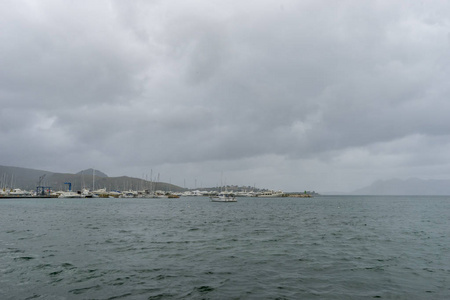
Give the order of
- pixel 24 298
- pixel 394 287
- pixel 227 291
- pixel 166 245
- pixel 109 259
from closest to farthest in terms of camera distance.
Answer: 1. pixel 24 298
2. pixel 227 291
3. pixel 394 287
4. pixel 109 259
5. pixel 166 245

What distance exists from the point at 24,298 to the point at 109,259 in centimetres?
986

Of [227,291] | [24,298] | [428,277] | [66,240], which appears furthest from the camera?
[66,240]

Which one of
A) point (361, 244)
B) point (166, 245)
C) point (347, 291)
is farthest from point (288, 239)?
point (347, 291)

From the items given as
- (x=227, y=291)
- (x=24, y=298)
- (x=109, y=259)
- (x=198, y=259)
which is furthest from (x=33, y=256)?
(x=227, y=291)

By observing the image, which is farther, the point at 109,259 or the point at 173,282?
the point at 109,259

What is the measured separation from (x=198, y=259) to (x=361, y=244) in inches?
792

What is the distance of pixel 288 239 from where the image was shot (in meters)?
37.5

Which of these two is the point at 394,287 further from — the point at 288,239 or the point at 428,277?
the point at 288,239

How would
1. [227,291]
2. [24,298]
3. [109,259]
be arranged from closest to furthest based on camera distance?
[24,298] < [227,291] < [109,259]

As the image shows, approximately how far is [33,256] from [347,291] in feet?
86.5

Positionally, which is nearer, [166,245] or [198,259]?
[198,259]

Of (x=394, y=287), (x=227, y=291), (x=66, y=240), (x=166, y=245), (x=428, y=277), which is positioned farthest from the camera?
(x=66, y=240)

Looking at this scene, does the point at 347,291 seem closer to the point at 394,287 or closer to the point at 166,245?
the point at 394,287

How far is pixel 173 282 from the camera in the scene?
768 inches
